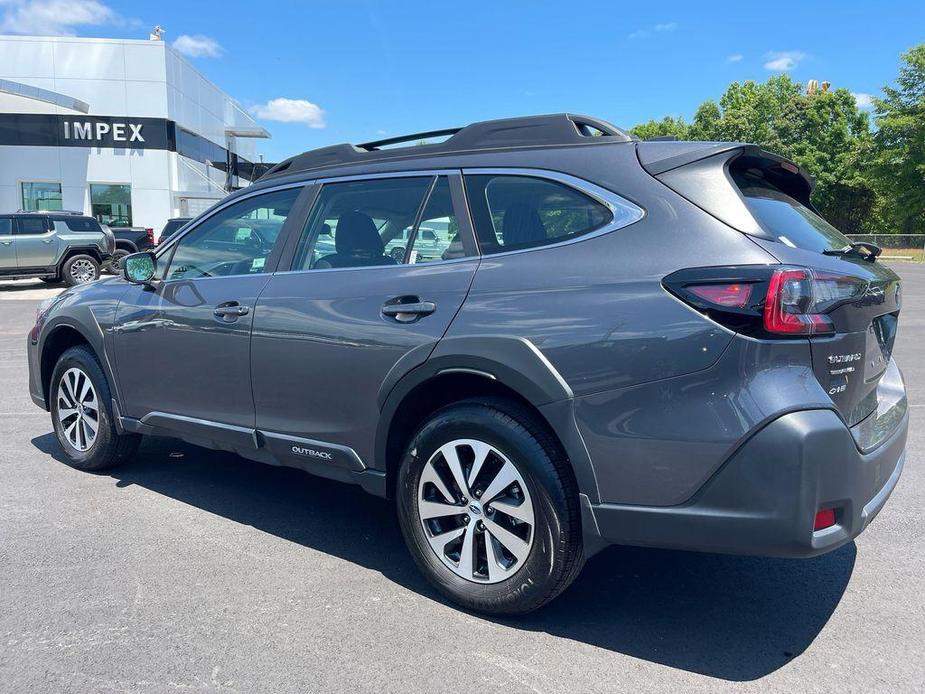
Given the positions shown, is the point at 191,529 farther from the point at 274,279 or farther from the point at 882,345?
the point at 882,345

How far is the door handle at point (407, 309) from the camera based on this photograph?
3.04 meters

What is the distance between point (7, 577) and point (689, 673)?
2.92 metres

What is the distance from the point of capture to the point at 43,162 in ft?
102

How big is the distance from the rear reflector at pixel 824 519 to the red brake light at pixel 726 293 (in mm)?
718

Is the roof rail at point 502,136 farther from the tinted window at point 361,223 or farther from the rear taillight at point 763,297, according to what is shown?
the rear taillight at point 763,297

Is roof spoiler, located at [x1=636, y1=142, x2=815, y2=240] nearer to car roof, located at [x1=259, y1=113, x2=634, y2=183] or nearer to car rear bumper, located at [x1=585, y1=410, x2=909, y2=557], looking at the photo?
car roof, located at [x1=259, y1=113, x2=634, y2=183]

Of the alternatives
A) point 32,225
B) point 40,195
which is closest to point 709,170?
point 32,225

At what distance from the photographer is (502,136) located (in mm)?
3236

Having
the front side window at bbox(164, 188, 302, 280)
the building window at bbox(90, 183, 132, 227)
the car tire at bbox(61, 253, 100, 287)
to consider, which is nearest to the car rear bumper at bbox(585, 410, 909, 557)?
the front side window at bbox(164, 188, 302, 280)

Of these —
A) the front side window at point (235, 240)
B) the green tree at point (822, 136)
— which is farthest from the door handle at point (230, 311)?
the green tree at point (822, 136)

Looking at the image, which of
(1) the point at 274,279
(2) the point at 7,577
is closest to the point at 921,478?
(1) the point at 274,279

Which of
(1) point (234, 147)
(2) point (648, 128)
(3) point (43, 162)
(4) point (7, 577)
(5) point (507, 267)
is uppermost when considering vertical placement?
(2) point (648, 128)

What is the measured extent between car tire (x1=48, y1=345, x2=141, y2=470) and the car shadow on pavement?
237 mm

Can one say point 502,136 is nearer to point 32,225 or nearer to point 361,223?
point 361,223
